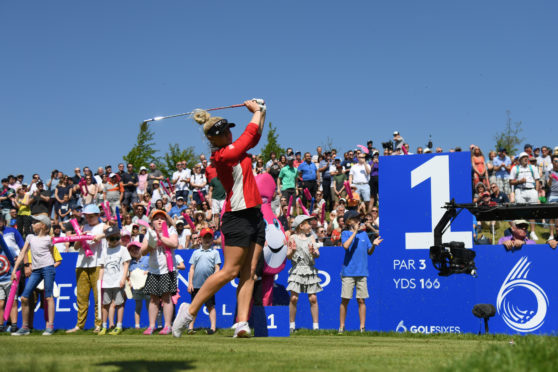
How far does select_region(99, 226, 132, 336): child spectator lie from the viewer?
12.4 metres

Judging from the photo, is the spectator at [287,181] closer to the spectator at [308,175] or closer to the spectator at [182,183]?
the spectator at [308,175]

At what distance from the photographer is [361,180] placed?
20156 millimetres

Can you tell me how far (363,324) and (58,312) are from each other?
6984mm

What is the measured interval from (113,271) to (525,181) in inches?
440

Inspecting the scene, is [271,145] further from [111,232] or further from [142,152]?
[111,232]

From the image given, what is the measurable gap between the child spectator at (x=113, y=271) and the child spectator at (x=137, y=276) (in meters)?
0.60

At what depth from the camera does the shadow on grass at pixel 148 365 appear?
183 inches

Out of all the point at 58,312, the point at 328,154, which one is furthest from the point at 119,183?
the point at 58,312

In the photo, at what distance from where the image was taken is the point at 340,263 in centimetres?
1280

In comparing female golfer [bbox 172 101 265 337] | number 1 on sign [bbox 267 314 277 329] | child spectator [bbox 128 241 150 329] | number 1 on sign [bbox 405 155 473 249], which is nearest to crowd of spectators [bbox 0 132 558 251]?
child spectator [bbox 128 241 150 329]

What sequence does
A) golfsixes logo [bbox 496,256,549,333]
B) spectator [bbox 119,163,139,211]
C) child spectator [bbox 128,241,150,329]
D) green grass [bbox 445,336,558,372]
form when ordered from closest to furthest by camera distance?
green grass [bbox 445,336,558,372] → golfsixes logo [bbox 496,256,549,333] → child spectator [bbox 128,241,150,329] → spectator [bbox 119,163,139,211]

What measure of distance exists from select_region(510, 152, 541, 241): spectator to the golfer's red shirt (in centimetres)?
1237

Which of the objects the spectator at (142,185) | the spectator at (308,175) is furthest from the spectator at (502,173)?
the spectator at (142,185)

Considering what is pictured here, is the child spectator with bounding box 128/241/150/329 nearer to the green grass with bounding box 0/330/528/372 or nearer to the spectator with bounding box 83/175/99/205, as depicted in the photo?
the green grass with bounding box 0/330/528/372
